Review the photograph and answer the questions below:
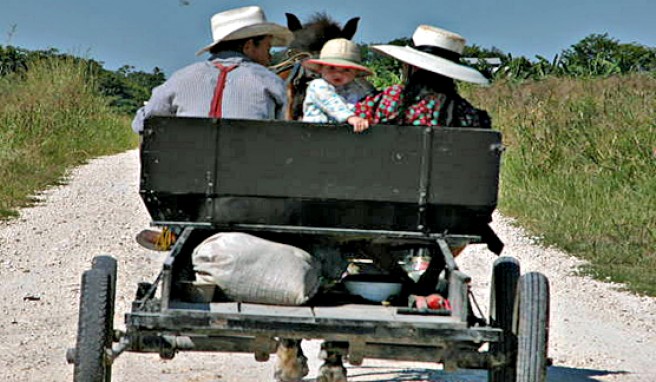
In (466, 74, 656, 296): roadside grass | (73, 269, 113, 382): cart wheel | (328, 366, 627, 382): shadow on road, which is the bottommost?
(328, 366, 627, 382): shadow on road

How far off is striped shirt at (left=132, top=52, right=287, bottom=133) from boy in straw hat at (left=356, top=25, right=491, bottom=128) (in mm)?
443

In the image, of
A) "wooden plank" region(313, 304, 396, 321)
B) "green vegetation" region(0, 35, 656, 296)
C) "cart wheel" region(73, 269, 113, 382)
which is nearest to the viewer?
"wooden plank" region(313, 304, 396, 321)

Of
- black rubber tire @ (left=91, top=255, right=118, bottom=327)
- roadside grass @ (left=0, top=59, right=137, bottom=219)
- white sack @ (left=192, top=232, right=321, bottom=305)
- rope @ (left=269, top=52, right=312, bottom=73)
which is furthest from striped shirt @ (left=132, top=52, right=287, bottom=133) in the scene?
roadside grass @ (left=0, top=59, right=137, bottom=219)

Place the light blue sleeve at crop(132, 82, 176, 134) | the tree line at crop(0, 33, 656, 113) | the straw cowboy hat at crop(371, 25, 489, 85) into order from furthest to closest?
the tree line at crop(0, 33, 656, 113)
the light blue sleeve at crop(132, 82, 176, 134)
the straw cowboy hat at crop(371, 25, 489, 85)

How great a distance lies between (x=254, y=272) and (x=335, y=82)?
1.98 meters

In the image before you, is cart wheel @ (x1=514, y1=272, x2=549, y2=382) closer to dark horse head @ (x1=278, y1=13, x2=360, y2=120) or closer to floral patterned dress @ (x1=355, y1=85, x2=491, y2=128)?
floral patterned dress @ (x1=355, y1=85, x2=491, y2=128)

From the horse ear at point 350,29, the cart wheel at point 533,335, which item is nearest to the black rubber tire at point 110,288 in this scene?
the cart wheel at point 533,335

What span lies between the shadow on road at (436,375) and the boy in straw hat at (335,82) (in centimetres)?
142

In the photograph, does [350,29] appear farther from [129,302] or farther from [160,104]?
[160,104]

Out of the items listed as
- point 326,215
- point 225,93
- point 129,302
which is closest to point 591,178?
point 129,302

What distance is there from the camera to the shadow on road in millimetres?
6387

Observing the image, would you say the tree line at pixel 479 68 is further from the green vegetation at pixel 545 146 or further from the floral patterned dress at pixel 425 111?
the floral patterned dress at pixel 425 111

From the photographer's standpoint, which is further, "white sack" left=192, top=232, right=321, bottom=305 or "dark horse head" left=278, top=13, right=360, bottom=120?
"dark horse head" left=278, top=13, right=360, bottom=120

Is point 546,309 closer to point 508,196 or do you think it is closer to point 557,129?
point 508,196
